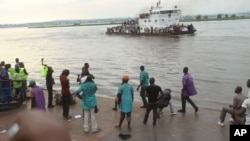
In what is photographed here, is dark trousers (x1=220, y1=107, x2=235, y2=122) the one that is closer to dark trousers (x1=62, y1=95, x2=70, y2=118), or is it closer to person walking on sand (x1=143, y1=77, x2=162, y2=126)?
person walking on sand (x1=143, y1=77, x2=162, y2=126)

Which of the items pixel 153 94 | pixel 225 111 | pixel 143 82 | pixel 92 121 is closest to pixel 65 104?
pixel 92 121

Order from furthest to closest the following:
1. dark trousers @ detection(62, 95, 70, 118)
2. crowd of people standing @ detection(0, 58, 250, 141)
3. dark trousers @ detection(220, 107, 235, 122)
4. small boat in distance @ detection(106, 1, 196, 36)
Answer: small boat in distance @ detection(106, 1, 196, 36) < dark trousers @ detection(62, 95, 70, 118) < dark trousers @ detection(220, 107, 235, 122) < crowd of people standing @ detection(0, 58, 250, 141)

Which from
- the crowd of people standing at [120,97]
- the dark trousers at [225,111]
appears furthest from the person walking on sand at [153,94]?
the dark trousers at [225,111]

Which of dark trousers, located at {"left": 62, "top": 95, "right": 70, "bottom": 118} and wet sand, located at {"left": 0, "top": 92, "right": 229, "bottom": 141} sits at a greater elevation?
dark trousers, located at {"left": 62, "top": 95, "right": 70, "bottom": 118}

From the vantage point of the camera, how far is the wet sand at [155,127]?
8648 mm

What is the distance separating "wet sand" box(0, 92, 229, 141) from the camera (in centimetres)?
865

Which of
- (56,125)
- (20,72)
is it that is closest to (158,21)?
(20,72)

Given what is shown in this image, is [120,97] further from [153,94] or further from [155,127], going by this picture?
[155,127]

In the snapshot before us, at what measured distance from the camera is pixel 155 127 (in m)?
9.49

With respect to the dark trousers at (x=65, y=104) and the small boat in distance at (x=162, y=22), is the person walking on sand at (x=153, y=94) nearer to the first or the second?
the dark trousers at (x=65, y=104)

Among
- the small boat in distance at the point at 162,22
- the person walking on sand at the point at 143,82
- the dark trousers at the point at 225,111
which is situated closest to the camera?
the dark trousers at the point at 225,111

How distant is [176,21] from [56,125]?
64.9 meters

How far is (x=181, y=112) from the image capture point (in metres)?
11.0

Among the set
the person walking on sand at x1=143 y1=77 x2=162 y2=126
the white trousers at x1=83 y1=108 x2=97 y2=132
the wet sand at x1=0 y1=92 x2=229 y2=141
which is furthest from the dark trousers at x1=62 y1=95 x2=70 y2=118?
the person walking on sand at x1=143 y1=77 x2=162 y2=126
